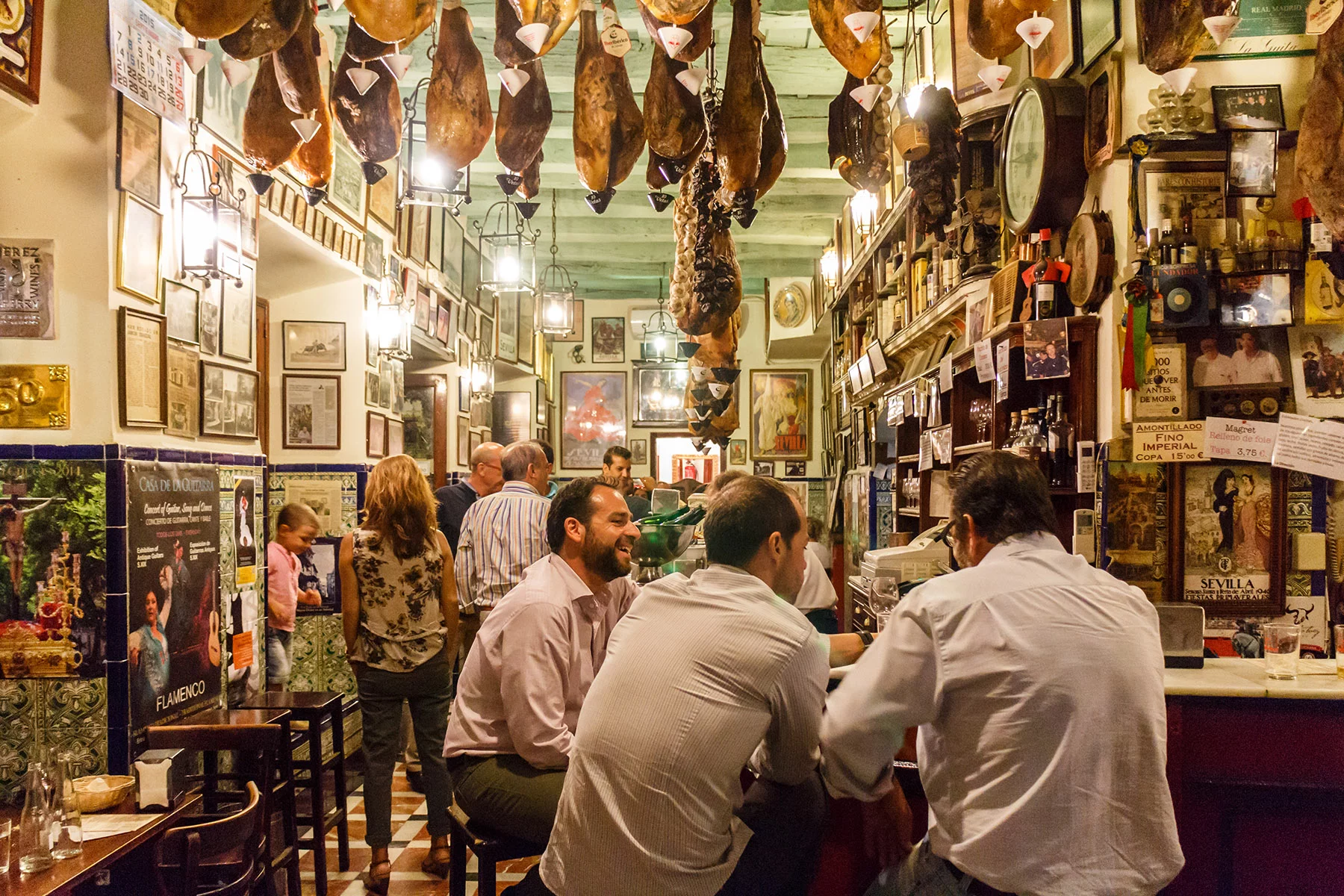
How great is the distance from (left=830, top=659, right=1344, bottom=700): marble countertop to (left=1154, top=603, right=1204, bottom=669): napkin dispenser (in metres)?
0.03

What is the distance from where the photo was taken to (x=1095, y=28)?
3.69 metres

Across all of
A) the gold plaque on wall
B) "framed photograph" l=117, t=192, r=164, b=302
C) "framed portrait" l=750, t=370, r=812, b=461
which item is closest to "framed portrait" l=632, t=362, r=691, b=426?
"framed portrait" l=750, t=370, r=812, b=461

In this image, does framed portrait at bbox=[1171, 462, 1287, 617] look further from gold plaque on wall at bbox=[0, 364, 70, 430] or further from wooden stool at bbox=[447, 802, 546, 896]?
gold plaque on wall at bbox=[0, 364, 70, 430]

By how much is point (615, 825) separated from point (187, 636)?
2.55 m

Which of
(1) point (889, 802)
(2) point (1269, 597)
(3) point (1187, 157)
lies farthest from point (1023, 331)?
(1) point (889, 802)

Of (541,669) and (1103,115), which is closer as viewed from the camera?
(541,669)

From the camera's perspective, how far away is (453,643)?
14.2ft

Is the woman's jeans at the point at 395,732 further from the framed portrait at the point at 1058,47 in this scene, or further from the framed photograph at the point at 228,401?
the framed portrait at the point at 1058,47

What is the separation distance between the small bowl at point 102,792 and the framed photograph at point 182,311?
171 cm

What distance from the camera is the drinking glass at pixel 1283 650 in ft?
9.23

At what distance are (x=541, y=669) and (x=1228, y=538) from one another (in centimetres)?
258

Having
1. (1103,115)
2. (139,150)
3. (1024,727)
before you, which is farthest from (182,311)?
(1103,115)

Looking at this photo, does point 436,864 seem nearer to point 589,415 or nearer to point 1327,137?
point 1327,137

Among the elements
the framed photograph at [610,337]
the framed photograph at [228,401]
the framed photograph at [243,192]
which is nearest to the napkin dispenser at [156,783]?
the framed photograph at [228,401]
